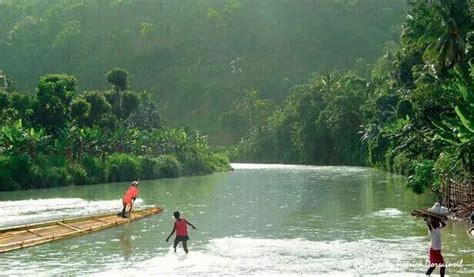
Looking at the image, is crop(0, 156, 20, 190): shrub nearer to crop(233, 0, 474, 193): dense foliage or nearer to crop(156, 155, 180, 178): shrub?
crop(156, 155, 180, 178): shrub

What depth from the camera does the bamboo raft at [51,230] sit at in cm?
2427

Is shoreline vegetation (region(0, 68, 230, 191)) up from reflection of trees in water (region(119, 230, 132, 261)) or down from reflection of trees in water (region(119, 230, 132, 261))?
up

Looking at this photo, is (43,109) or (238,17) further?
(238,17)

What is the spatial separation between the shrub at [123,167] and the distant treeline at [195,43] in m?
72.3

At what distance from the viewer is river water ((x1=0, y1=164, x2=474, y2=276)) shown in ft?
66.8

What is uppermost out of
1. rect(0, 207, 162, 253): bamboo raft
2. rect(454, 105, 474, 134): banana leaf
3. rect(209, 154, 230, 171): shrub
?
rect(454, 105, 474, 134): banana leaf

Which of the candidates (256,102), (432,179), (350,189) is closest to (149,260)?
(432,179)

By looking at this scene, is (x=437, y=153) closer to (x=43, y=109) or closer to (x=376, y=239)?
(x=376, y=239)

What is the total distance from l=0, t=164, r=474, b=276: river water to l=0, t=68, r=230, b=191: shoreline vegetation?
30.5 feet

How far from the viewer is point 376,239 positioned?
85.7ft

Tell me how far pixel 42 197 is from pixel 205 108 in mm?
103147

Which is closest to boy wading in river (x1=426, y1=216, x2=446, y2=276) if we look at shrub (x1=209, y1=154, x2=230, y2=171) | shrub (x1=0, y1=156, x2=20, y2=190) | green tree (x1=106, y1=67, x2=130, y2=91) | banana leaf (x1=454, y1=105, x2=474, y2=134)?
banana leaf (x1=454, y1=105, x2=474, y2=134)

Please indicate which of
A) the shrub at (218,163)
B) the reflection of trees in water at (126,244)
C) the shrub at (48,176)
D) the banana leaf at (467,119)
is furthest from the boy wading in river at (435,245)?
the shrub at (218,163)

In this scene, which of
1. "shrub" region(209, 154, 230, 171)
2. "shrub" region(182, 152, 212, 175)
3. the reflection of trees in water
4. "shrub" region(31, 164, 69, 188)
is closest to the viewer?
the reflection of trees in water
